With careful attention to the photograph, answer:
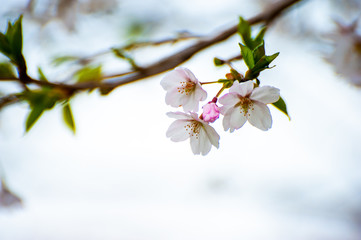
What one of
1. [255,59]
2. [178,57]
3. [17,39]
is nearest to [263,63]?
[255,59]

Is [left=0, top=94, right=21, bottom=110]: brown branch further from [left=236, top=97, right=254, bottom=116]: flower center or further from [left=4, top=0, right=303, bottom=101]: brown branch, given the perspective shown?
[left=236, top=97, right=254, bottom=116]: flower center

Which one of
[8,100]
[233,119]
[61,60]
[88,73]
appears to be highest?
[61,60]

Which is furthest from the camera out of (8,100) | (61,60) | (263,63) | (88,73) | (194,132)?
(61,60)

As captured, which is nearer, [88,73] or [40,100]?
[40,100]

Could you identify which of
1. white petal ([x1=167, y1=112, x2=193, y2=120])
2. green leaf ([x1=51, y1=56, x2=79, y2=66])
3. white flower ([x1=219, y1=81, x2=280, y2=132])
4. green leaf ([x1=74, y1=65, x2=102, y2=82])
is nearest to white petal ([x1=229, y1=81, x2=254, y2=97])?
white flower ([x1=219, y1=81, x2=280, y2=132])

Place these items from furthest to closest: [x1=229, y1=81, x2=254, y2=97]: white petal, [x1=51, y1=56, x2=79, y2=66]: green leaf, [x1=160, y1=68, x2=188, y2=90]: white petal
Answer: [x1=51, y1=56, x2=79, y2=66]: green leaf
[x1=160, y1=68, x2=188, y2=90]: white petal
[x1=229, y1=81, x2=254, y2=97]: white petal

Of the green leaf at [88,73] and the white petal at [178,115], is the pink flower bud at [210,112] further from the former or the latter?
the green leaf at [88,73]

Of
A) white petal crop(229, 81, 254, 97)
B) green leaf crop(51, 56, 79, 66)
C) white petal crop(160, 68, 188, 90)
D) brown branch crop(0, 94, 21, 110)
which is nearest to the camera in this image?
white petal crop(229, 81, 254, 97)

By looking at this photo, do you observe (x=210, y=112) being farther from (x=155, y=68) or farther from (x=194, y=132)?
(x=155, y=68)
